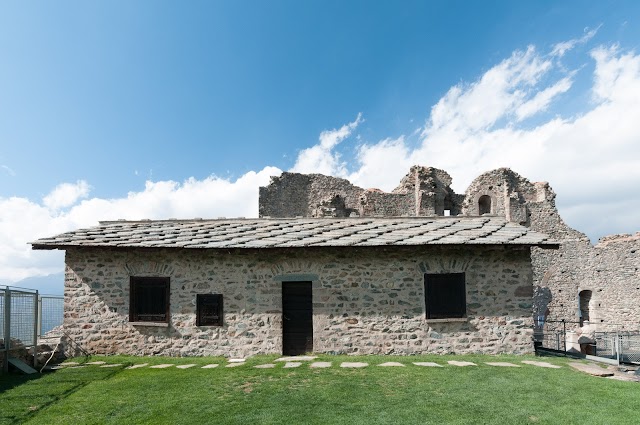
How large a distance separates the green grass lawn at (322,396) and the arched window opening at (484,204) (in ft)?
62.5

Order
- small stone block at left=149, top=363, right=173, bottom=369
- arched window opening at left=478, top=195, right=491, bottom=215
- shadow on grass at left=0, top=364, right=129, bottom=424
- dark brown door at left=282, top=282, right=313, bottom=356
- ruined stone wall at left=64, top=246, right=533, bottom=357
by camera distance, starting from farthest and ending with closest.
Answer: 1. arched window opening at left=478, top=195, right=491, bottom=215
2. dark brown door at left=282, top=282, right=313, bottom=356
3. ruined stone wall at left=64, top=246, right=533, bottom=357
4. small stone block at left=149, top=363, right=173, bottom=369
5. shadow on grass at left=0, top=364, right=129, bottom=424

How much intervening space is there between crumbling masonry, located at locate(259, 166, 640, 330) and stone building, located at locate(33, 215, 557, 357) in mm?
13286

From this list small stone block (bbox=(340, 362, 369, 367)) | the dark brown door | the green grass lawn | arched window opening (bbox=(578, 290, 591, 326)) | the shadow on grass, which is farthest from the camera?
arched window opening (bbox=(578, 290, 591, 326))

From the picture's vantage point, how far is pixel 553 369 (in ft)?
29.7

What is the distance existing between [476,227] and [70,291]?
1217 cm

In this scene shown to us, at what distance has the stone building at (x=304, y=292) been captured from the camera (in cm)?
1102

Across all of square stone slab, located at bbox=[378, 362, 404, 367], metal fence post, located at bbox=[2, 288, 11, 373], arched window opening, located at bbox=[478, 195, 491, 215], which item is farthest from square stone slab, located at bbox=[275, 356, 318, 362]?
arched window opening, located at bbox=[478, 195, 491, 215]

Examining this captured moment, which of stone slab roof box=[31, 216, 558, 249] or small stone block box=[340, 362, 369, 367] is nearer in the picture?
small stone block box=[340, 362, 369, 367]

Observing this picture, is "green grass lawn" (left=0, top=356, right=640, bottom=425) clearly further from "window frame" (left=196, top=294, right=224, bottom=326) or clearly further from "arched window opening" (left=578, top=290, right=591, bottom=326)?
"arched window opening" (left=578, top=290, right=591, bottom=326)

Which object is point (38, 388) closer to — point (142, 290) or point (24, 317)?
point (24, 317)

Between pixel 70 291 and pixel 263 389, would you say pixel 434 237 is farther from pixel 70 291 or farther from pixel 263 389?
pixel 70 291

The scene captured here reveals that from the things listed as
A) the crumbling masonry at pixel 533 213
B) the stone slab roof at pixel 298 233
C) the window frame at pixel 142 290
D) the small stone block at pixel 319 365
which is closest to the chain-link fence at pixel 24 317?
the stone slab roof at pixel 298 233

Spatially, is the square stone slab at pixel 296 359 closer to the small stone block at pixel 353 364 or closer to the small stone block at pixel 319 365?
the small stone block at pixel 319 365

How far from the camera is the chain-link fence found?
9.80 metres
